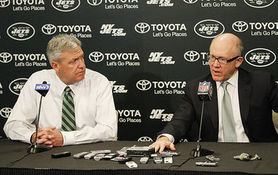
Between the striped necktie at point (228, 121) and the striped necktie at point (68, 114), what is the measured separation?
1.36 meters

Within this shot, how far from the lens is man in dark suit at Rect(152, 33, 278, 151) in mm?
3803

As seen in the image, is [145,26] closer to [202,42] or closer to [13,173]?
[202,42]

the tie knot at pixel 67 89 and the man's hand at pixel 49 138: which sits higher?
the tie knot at pixel 67 89

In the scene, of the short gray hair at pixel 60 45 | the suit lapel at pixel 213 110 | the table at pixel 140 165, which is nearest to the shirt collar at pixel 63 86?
the short gray hair at pixel 60 45

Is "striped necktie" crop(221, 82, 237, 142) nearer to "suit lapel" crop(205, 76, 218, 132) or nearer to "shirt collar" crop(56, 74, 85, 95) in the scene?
"suit lapel" crop(205, 76, 218, 132)

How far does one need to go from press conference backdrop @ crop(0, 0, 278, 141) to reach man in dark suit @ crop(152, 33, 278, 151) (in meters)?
0.95

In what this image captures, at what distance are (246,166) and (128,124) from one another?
104 inches

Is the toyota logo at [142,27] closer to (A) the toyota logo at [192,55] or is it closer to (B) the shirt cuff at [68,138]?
(A) the toyota logo at [192,55]

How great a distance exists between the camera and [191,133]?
15.7 ft

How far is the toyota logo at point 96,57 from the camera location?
504cm

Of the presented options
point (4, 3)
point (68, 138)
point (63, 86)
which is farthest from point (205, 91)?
point (4, 3)

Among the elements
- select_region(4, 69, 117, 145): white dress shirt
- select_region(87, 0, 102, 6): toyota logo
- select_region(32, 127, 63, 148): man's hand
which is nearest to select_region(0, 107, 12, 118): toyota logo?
select_region(4, 69, 117, 145): white dress shirt

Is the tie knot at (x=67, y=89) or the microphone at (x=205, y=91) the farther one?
the tie knot at (x=67, y=89)

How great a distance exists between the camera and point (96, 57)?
5.05 m
